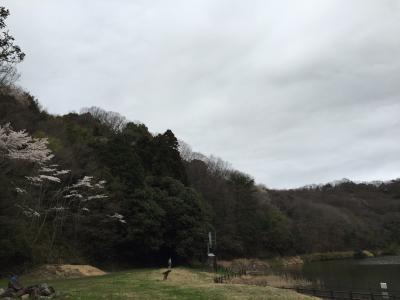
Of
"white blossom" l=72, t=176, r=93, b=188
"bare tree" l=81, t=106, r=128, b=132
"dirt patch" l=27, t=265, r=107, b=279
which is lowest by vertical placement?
"dirt patch" l=27, t=265, r=107, b=279

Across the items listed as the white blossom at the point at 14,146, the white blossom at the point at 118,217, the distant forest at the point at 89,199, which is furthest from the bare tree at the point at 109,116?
the white blossom at the point at 14,146

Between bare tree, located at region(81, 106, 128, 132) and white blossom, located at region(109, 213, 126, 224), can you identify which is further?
bare tree, located at region(81, 106, 128, 132)

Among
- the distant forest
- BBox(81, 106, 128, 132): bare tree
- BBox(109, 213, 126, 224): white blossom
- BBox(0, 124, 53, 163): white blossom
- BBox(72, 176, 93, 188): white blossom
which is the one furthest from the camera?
BBox(81, 106, 128, 132): bare tree

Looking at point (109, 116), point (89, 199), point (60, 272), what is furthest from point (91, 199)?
point (109, 116)

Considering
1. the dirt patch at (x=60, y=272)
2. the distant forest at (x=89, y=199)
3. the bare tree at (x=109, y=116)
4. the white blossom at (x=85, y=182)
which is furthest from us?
the bare tree at (x=109, y=116)

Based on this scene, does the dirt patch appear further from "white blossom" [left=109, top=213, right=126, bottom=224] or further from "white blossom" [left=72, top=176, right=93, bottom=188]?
"white blossom" [left=72, top=176, right=93, bottom=188]

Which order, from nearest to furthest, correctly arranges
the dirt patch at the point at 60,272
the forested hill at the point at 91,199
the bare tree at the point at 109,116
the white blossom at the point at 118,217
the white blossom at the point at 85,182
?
the forested hill at the point at 91,199
the dirt patch at the point at 60,272
the white blossom at the point at 85,182
the white blossom at the point at 118,217
the bare tree at the point at 109,116

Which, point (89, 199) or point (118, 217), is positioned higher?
point (89, 199)

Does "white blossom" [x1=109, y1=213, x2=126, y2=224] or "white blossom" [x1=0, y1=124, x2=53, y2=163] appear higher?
"white blossom" [x1=0, y1=124, x2=53, y2=163]

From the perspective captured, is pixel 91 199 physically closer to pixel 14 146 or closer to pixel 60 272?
pixel 60 272

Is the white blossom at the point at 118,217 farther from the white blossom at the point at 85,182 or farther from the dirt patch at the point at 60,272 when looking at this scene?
the dirt patch at the point at 60,272

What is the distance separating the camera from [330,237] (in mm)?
109812

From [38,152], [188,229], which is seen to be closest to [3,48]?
[38,152]

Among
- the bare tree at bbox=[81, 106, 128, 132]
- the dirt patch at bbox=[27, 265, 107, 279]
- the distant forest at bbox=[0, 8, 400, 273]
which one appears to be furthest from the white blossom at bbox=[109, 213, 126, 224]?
the bare tree at bbox=[81, 106, 128, 132]
